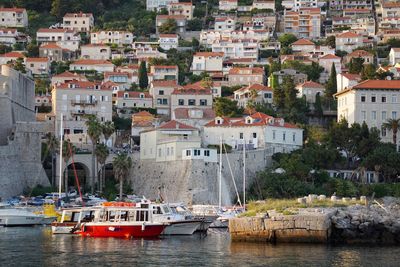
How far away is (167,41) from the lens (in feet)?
438

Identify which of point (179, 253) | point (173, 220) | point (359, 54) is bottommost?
point (179, 253)

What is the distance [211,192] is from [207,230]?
41.3 ft

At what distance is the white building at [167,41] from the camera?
133m

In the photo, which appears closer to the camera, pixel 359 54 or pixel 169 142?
pixel 169 142

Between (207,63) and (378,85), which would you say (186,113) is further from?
(207,63)

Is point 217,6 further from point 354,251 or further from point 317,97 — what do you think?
point 354,251

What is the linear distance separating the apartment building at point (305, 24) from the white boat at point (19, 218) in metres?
82.2

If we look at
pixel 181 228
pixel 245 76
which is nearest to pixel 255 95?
pixel 245 76

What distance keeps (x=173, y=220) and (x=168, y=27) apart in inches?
3422

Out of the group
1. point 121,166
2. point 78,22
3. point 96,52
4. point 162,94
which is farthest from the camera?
point 78,22

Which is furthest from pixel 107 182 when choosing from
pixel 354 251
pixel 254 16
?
pixel 254 16

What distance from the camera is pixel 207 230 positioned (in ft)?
198

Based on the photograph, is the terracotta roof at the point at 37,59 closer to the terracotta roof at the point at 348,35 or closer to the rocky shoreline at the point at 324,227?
the terracotta roof at the point at 348,35

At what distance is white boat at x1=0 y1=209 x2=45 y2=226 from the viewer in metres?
63.9
